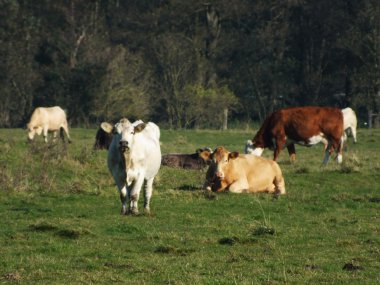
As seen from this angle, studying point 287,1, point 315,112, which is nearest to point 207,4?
point 287,1

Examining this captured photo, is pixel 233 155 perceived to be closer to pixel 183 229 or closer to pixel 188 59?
pixel 183 229

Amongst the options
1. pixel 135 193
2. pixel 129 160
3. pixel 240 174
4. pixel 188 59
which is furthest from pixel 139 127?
pixel 188 59

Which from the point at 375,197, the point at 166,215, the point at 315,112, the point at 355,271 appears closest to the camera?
the point at 355,271

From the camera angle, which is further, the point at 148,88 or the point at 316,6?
the point at 316,6

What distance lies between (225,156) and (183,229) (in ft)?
14.5

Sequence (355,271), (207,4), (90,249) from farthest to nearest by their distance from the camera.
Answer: (207,4) < (90,249) < (355,271)

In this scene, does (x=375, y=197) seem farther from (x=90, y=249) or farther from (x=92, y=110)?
(x=92, y=110)

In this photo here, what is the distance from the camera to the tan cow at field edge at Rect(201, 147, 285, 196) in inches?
731

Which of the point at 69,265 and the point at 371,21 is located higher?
the point at 371,21

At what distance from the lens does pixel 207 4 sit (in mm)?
56000

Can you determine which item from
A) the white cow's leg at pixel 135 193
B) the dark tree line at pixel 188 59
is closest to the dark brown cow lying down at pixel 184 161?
the white cow's leg at pixel 135 193

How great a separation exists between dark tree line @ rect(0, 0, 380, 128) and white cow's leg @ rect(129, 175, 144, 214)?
111 ft

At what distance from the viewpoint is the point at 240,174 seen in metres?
18.9

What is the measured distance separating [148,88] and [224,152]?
34942 millimetres
